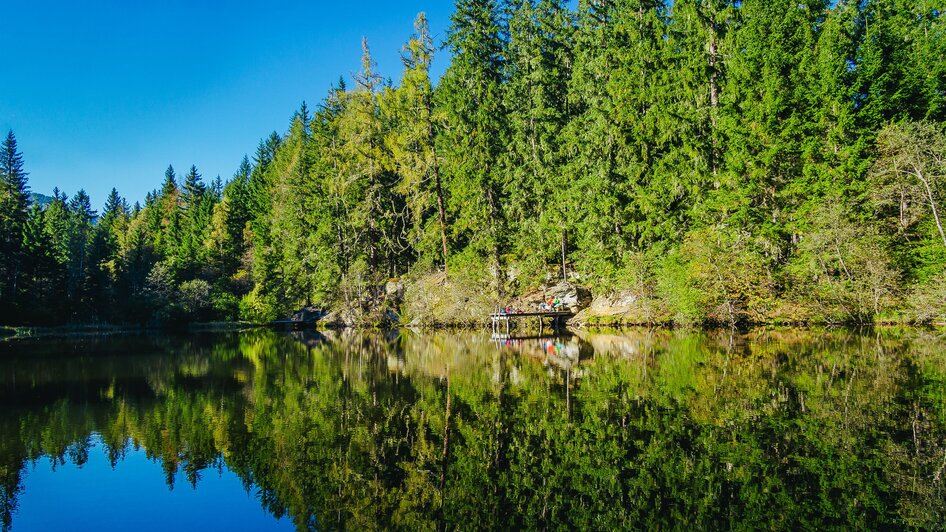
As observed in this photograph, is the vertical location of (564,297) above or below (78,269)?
below

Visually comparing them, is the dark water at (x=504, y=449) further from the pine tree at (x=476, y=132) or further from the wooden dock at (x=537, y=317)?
the pine tree at (x=476, y=132)

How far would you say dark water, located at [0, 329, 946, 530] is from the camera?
647 cm

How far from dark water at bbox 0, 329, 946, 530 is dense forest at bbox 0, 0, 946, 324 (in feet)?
44.9

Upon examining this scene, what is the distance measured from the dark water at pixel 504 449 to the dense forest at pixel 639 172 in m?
13.7

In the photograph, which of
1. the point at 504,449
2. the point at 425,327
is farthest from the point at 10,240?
the point at 504,449

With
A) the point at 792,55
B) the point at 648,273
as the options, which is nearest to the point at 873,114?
the point at 792,55

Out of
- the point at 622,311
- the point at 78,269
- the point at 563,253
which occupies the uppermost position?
the point at 78,269

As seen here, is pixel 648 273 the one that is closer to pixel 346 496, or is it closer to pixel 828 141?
A: pixel 828 141

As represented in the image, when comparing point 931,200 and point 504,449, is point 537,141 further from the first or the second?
point 504,449

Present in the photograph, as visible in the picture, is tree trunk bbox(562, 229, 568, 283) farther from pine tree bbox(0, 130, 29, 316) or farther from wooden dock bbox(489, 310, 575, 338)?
pine tree bbox(0, 130, 29, 316)

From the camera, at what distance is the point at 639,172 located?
3678 cm

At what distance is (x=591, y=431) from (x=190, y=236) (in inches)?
3225

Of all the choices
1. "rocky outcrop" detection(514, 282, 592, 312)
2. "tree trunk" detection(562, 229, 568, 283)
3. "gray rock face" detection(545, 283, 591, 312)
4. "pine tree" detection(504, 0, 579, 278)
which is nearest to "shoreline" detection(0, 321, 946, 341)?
"gray rock face" detection(545, 283, 591, 312)

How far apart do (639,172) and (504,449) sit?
3122 cm
